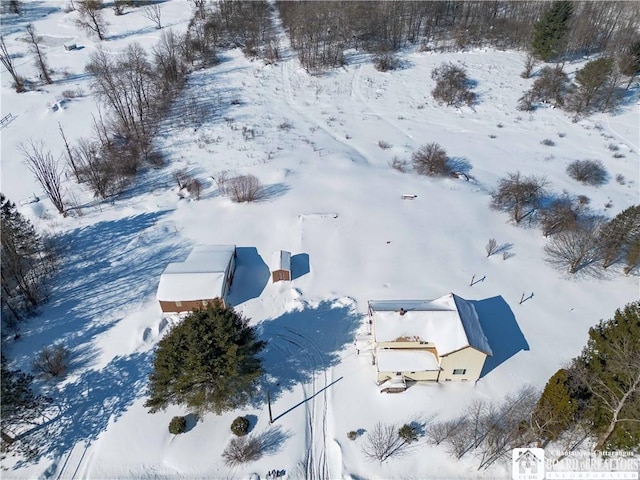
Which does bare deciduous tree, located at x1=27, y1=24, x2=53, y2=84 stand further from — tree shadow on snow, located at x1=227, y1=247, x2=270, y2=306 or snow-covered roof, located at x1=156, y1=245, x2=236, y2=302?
snow-covered roof, located at x1=156, y1=245, x2=236, y2=302

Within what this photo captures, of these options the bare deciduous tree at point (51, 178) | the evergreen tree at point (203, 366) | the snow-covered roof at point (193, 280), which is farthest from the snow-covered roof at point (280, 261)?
the bare deciduous tree at point (51, 178)

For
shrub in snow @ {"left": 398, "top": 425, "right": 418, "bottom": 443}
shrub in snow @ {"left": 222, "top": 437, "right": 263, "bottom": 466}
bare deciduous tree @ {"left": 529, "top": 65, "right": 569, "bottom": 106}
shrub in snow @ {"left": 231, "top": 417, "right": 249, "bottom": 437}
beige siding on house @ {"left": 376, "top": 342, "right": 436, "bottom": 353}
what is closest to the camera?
shrub in snow @ {"left": 222, "top": 437, "right": 263, "bottom": 466}

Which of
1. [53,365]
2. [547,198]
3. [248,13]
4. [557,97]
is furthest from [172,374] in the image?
[248,13]

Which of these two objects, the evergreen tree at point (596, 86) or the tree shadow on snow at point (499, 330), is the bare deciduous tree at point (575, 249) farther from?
the evergreen tree at point (596, 86)

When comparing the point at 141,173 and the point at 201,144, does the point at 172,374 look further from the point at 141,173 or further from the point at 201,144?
the point at 201,144

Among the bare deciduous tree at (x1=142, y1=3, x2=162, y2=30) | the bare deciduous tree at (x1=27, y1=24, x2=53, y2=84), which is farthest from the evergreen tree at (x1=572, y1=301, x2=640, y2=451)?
the bare deciduous tree at (x1=142, y1=3, x2=162, y2=30)
